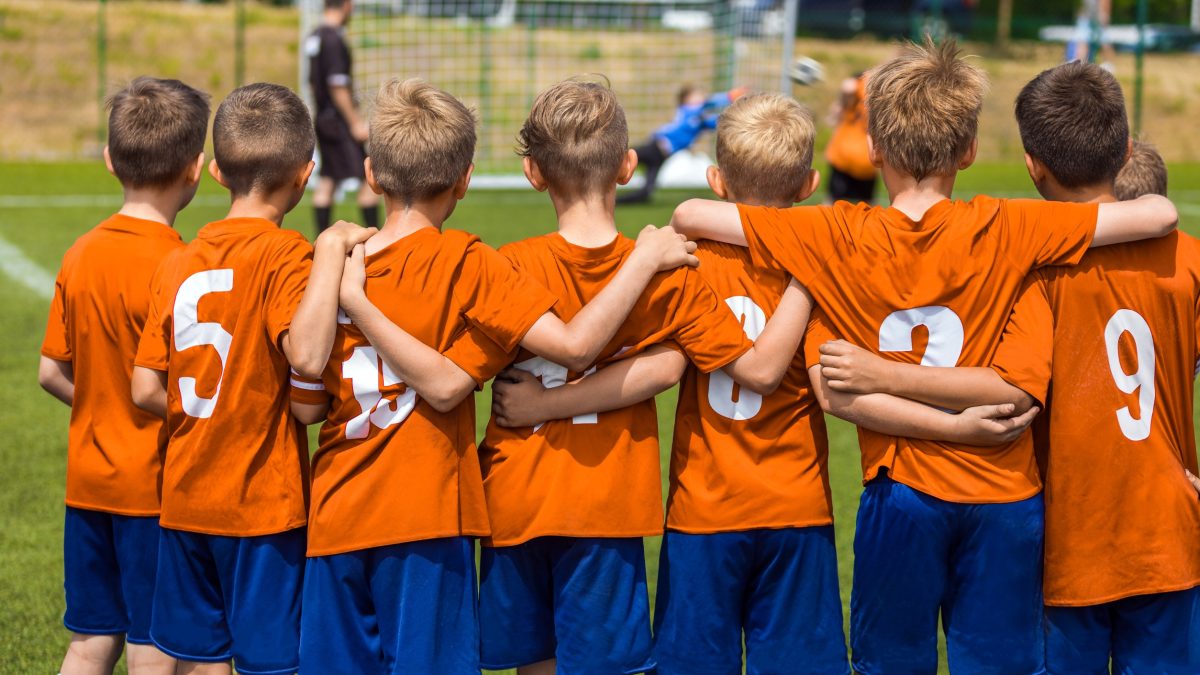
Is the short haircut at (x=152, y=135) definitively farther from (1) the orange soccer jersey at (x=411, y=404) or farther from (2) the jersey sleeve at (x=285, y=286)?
(1) the orange soccer jersey at (x=411, y=404)

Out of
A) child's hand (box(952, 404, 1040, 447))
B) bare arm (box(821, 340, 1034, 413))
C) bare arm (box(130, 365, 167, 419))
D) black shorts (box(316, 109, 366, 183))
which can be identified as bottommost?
black shorts (box(316, 109, 366, 183))

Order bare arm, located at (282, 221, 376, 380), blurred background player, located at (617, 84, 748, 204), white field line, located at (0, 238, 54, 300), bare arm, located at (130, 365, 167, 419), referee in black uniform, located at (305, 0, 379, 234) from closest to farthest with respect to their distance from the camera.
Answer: bare arm, located at (282, 221, 376, 380), bare arm, located at (130, 365, 167, 419), white field line, located at (0, 238, 54, 300), referee in black uniform, located at (305, 0, 379, 234), blurred background player, located at (617, 84, 748, 204)

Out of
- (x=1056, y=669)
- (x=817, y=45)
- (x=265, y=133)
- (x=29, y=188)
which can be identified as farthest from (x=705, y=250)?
(x=817, y=45)

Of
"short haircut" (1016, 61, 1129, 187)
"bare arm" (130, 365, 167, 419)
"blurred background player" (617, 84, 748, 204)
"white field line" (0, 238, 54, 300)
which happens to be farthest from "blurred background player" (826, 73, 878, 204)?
"bare arm" (130, 365, 167, 419)

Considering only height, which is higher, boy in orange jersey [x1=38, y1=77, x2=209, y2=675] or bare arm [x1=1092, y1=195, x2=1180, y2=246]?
bare arm [x1=1092, y1=195, x2=1180, y2=246]

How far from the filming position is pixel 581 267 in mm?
2754

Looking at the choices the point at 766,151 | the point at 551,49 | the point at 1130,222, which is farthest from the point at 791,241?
the point at 551,49

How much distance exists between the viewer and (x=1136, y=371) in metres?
2.77

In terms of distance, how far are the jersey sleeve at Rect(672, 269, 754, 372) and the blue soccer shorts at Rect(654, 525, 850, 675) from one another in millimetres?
368

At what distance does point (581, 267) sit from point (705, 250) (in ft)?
0.95

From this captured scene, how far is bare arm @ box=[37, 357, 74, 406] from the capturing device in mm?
3133

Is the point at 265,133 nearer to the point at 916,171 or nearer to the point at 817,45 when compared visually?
the point at 916,171

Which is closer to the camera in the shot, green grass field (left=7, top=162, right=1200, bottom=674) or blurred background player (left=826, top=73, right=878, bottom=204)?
→ green grass field (left=7, top=162, right=1200, bottom=674)

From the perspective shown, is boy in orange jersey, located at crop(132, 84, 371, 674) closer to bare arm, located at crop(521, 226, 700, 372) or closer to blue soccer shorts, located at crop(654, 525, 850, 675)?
bare arm, located at crop(521, 226, 700, 372)
